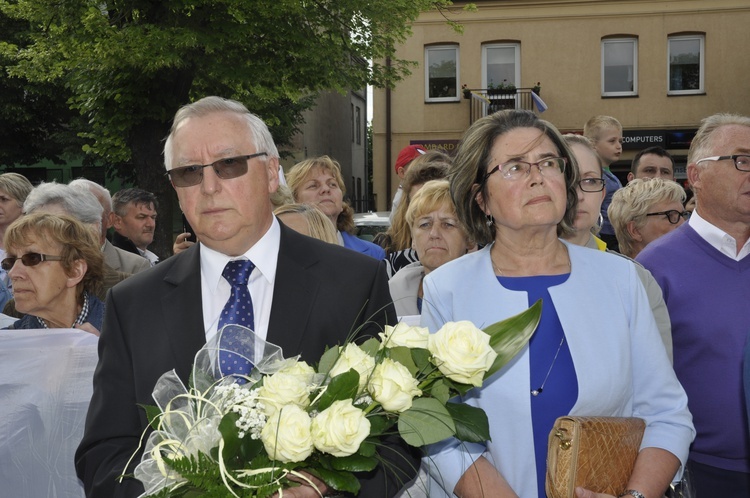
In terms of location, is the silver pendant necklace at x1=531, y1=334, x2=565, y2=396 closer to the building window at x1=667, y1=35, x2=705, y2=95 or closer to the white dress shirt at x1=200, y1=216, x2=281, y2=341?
the white dress shirt at x1=200, y1=216, x2=281, y2=341

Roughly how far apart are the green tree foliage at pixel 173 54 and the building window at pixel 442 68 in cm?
786

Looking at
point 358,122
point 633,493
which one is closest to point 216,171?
point 633,493

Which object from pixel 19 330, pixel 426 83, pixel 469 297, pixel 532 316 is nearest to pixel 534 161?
pixel 469 297

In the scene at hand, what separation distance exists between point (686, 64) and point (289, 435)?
2682 centimetres

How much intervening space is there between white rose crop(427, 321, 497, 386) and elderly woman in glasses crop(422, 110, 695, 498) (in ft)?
2.34

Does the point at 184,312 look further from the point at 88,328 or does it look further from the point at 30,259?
the point at 30,259

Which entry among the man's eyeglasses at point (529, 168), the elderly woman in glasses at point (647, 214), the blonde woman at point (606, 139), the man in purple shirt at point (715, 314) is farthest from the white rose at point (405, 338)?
the blonde woman at point (606, 139)

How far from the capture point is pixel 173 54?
14914 millimetres

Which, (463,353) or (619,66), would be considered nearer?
(463,353)

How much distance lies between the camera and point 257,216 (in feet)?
9.61

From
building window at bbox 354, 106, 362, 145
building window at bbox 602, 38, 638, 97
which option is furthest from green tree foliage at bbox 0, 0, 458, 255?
building window at bbox 354, 106, 362, 145

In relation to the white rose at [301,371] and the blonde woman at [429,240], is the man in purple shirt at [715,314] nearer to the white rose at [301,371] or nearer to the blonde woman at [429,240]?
the blonde woman at [429,240]

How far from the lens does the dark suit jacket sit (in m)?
2.70

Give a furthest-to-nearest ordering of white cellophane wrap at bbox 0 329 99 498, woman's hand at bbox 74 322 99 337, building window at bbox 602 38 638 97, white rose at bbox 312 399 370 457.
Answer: building window at bbox 602 38 638 97, woman's hand at bbox 74 322 99 337, white cellophane wrap at bbox 0 329 99 498, white rose at bbox 312 399 370 457
